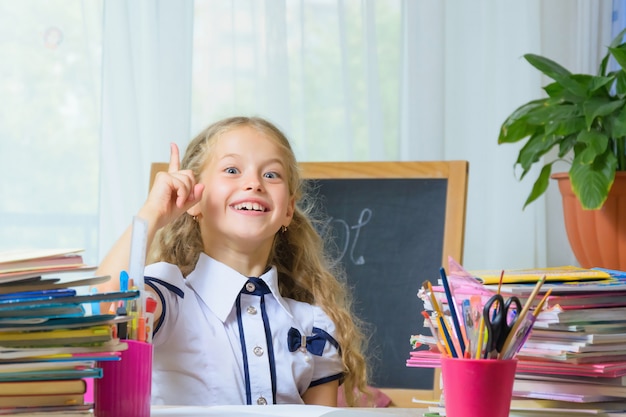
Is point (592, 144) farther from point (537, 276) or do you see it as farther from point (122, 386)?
point (122, 386)

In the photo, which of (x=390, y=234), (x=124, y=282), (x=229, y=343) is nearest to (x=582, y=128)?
(x=390, y=234)

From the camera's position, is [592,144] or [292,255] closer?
[292,255]

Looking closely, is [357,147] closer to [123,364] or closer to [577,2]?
[577,2]

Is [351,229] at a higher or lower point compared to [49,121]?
lower

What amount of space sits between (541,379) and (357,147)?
1.82 m

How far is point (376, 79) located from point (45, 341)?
2.06 m

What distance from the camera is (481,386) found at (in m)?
0.78

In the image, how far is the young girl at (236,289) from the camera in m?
1.27

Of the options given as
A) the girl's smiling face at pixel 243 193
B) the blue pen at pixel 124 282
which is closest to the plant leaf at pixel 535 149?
the girl's smiling face at pixel 243 193

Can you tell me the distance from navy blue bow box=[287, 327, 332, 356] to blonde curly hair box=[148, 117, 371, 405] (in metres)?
0.03

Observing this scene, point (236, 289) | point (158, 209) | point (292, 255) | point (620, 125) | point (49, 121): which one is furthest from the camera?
point (49, 121)

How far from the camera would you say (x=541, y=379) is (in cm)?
94

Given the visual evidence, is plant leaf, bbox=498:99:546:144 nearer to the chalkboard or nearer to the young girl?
the chalkboard

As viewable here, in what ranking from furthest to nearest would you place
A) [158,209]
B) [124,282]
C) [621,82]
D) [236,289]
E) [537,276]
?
[621,82] → [236,289] → [158,209] → [537,276] → [124,282]
